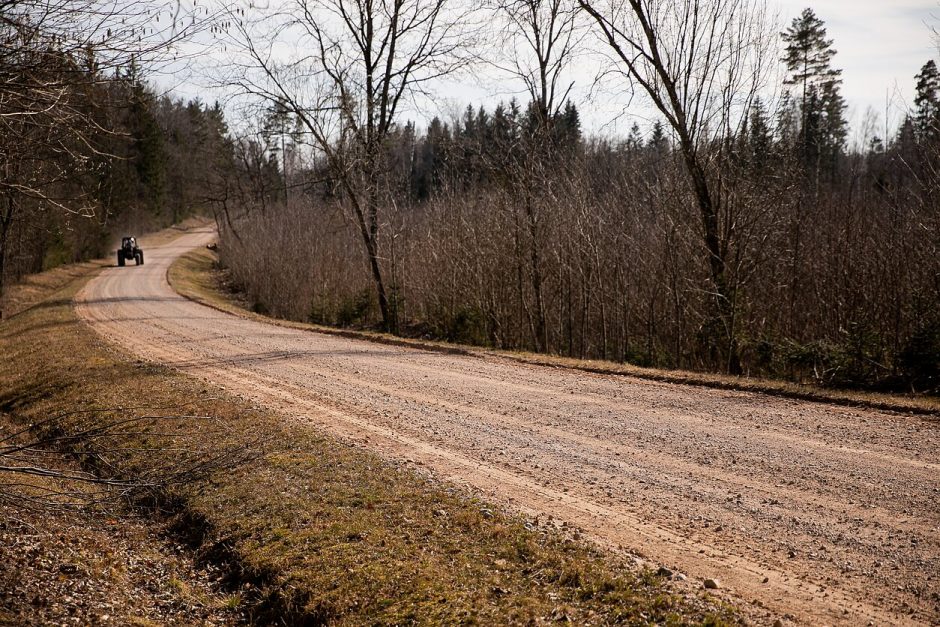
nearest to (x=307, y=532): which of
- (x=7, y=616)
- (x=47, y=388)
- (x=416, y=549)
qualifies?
(x=416, y=549)

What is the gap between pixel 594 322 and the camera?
22.0 metres

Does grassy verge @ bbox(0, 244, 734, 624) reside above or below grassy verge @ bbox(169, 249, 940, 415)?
below

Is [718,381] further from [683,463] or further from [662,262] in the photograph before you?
[662,262]

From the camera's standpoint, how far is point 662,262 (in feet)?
61.0

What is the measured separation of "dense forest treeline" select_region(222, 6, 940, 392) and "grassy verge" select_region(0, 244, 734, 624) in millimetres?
8192

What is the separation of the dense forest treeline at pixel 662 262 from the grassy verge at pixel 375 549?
8.19 meters

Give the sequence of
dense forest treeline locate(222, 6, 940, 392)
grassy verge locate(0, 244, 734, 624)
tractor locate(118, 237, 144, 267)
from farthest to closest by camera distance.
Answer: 1. tractor locate(118, 237, 144, 267)
2. dense forest treeline locate(222, 6, 940, 392)
3. grassy verge locate(0, 244, 734, 624)

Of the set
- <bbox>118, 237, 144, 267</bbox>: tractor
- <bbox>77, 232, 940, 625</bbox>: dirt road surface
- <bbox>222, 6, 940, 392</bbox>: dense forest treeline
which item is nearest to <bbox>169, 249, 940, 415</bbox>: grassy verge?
<bbox>77, 232, 940, 625</bbox>: dirt road surface

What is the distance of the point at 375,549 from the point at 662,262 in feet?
49.8

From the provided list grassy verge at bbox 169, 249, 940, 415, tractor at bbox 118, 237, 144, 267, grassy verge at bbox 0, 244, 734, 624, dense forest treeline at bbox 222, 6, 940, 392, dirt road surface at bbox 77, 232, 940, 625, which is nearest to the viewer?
grassy verge at bbox 0, 244, 734, 624

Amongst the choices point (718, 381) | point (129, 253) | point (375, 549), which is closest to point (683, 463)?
point (375, 549)

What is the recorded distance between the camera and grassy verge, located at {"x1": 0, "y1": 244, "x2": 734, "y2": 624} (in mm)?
4223

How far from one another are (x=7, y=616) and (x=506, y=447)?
184 inches

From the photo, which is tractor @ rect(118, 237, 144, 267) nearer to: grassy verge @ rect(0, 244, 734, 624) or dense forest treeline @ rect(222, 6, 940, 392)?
dense forest treeline @ rect(222, 6, 940, 392)
